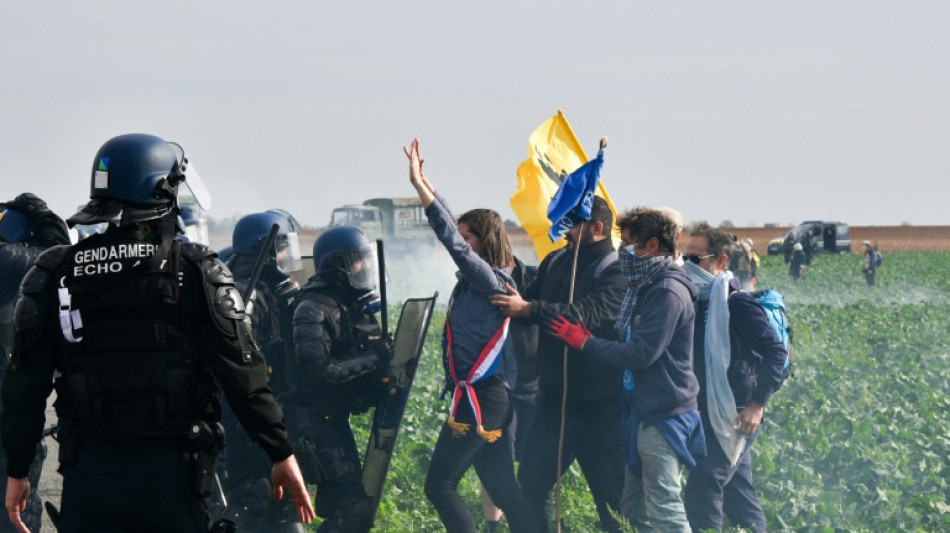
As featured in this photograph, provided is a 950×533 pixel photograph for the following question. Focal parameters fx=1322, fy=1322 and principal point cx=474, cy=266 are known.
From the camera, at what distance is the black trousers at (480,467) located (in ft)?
21.1

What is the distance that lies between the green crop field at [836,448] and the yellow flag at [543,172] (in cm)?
161

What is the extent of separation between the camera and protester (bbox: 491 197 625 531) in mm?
6508

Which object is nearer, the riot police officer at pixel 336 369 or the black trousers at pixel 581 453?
the riot police officer at pixel 336 369

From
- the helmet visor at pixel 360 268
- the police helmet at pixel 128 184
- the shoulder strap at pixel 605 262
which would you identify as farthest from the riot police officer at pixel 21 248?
the police helmet at pixel 128 184

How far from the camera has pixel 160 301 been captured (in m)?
3.82

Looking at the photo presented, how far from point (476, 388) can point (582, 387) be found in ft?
1.76

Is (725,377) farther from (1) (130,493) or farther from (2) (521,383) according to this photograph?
(1) (130,493)

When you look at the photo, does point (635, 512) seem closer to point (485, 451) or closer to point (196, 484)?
point (485, 451)

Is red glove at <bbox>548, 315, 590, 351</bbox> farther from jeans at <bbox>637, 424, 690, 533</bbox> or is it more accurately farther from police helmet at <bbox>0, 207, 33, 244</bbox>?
police helmet at <bbox>0, 207, 33, 244</bbox>

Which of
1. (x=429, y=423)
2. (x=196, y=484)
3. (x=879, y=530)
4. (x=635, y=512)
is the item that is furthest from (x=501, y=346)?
(x=429, y=423)

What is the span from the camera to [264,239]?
7098mm

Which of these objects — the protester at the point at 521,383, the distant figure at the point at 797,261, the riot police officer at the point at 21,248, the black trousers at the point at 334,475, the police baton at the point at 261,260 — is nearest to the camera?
the police baton at the point at 261,260

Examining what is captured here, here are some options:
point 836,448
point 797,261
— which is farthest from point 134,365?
point 797,261

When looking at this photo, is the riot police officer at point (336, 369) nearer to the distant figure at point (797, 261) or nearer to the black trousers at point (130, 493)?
the black trousers at point (130, 493)
